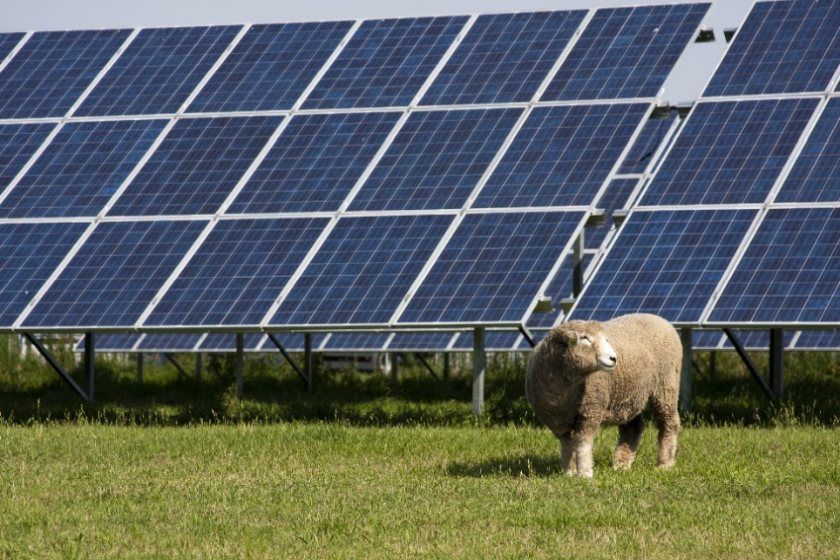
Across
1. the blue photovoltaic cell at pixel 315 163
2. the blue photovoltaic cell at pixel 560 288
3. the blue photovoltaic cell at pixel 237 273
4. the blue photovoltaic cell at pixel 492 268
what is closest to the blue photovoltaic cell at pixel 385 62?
the blue photovoltaic cell at pixel 315 163

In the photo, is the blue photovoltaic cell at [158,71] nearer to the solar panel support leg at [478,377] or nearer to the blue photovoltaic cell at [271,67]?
the blue photovoltaic cell at [271,67]

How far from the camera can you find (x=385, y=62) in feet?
79.1

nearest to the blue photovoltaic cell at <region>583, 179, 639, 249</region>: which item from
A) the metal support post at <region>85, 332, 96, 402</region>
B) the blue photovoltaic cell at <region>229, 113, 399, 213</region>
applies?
the blue photovoltaic cell at <region>229, 113, 399, 213</region>

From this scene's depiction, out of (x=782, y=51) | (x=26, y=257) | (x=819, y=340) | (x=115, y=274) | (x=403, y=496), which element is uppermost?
(x=782, y=51)

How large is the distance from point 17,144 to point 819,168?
1175 centimetres

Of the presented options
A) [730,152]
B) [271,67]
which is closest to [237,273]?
[271,67]

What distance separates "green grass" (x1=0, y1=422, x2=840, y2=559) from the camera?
11148 mm

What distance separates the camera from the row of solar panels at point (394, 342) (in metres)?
30.1

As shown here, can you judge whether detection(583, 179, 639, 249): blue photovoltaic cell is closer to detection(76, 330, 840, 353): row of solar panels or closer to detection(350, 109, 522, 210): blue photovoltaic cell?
detection(76, 330, 840, 353): row of solar panels

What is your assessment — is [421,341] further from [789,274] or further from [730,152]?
[789,274]

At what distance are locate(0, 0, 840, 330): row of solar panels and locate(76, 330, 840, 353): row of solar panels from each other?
6269 millimetres

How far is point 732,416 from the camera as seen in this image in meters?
19.4

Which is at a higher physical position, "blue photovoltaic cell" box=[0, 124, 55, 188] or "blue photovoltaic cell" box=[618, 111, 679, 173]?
"blue photovoltaic cell" box=[618, 111, 679, 173]

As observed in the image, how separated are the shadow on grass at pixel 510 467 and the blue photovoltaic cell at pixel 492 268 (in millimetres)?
3196
